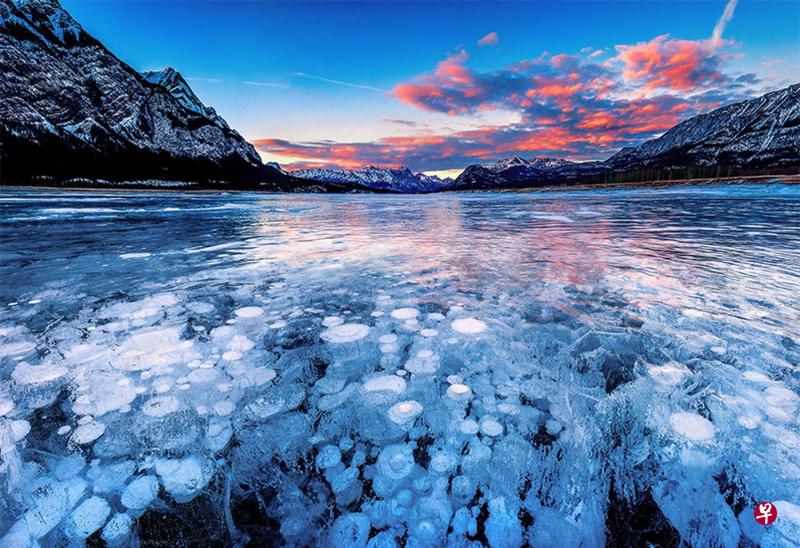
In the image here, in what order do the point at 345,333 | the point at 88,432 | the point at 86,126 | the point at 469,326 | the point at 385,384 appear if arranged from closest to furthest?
the point at 88,432 < the point at 385,384 < the point at 345,333 < the point at 469,326 < the point at 86,126

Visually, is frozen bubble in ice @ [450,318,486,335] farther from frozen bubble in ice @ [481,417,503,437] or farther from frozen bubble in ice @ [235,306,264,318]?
frozen bubble in ice @ [235,306,264,318]

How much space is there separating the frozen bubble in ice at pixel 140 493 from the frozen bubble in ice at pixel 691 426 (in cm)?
270

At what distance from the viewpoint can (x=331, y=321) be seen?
11.5ft

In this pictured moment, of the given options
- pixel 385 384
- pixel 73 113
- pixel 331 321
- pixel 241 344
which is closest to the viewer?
pixel 385 384

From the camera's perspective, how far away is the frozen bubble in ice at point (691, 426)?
184cm

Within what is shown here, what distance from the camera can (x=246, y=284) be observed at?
16.0ft

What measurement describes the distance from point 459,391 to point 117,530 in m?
Result: 1.83

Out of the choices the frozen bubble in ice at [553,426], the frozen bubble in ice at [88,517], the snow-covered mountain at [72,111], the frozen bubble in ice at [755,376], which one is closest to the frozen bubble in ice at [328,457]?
the frozen bubble in ice at [88,517]

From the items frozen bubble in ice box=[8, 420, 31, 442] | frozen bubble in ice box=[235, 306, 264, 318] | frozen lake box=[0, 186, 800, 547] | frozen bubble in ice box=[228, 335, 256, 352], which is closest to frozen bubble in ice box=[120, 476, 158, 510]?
frozen lake box=[0, 186, 800, 547]

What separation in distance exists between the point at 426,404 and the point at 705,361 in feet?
7.05

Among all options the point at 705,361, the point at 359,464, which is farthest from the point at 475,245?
the point at 359,464

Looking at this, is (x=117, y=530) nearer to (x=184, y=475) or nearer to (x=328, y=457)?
(x=184, y=475)

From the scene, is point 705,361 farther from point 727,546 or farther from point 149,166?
point 149,166

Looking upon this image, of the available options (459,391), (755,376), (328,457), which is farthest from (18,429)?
(755,376)
